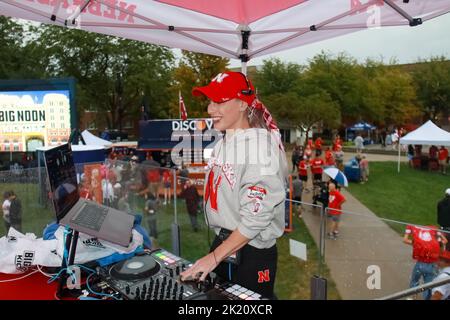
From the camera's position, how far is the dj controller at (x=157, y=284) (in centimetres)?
137

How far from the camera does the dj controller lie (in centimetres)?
137

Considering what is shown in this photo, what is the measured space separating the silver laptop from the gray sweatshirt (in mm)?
446

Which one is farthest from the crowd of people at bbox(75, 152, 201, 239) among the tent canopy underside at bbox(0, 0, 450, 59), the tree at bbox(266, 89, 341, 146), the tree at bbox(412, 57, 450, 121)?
the tree at bbox(412, 57, 450, 121)

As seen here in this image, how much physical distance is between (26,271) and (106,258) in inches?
17.2

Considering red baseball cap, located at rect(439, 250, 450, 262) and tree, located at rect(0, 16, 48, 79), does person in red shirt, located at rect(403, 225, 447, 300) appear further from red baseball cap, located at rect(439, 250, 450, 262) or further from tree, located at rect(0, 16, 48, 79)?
tree, located at rect(0, 16, 48, 79)

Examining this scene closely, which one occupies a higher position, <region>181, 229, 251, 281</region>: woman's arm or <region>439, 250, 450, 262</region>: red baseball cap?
<region>181, 229, 251, 281</region>: woman's arm

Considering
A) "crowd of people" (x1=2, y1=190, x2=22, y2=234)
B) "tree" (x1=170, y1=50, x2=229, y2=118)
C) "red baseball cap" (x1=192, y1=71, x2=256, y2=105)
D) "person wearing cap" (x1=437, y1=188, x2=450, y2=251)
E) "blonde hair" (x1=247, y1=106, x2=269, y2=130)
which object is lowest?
"person wearing cap" (x1=437, y1=188, x2=450, y2=251)

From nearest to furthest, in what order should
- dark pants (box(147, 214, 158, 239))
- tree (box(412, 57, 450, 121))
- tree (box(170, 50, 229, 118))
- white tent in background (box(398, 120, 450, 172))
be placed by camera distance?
dark pants (box(147, 214, 158, 239))
white tent in background (box(398, 120, 450, 172))
tree (box(170, 50, 229, 118))
tree (box(412, 57, 450, 121))

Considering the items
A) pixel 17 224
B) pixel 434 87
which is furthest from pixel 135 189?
pixel 434 87

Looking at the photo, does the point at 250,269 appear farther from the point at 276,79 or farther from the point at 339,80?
the point at 339,80

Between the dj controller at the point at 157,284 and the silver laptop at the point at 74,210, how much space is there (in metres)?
0.13

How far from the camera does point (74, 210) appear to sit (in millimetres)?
1724
